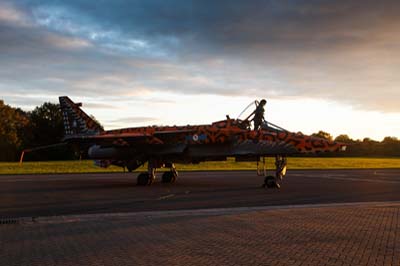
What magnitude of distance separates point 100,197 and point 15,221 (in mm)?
5655

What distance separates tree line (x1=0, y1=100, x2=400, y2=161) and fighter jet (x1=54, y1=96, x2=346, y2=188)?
55.5 metres

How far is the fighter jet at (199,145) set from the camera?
20047 millimetres

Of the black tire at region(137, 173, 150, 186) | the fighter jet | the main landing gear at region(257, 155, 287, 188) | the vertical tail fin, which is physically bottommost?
the black tire at region(137, 173, 150, 186)

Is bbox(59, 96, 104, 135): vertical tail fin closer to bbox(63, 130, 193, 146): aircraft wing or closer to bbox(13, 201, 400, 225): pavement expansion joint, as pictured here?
bbox(63, 130, 193, 146): aircraft wing

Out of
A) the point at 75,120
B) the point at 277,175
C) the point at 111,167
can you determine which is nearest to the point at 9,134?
the point at 111,167

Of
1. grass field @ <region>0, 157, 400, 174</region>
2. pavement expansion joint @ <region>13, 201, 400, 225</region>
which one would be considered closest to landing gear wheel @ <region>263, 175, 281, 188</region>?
pavement expansion joint @ <region>13, 201, 400, 225</region>

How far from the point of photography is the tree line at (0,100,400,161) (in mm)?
Result: 78688

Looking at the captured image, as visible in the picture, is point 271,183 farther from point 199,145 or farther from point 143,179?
point 143,179

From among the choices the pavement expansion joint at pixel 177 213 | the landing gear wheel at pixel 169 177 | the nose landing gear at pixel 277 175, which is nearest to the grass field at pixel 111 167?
the landing gear wheel at pixel 169 177

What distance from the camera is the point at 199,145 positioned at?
21.8m

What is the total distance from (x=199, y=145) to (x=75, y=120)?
8081 mm

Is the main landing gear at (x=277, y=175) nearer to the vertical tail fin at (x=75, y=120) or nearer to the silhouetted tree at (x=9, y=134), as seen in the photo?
the vertical tail fin at (x=75, y=120)

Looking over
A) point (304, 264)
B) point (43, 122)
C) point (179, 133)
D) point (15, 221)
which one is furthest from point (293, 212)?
point (43, 122)

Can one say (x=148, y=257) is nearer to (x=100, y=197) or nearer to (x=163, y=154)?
(x=100, y=197)
